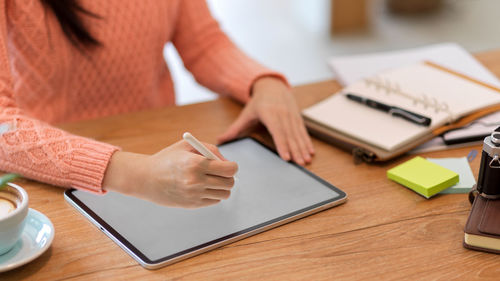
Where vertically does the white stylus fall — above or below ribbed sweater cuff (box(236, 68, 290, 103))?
above

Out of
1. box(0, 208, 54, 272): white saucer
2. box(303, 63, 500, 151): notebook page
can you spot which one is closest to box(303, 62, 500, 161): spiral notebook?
box(303, 63, 500, 151): notebook page

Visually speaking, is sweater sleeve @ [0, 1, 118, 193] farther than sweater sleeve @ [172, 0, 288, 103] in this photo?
No

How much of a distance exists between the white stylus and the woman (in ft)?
0.04

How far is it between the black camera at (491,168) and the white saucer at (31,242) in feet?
1.88

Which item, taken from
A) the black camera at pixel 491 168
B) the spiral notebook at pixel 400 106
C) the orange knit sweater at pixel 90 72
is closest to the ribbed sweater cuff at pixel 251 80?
the orange knit sweater at pixel 90 72

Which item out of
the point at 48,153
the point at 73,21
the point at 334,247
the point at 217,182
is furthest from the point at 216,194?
the point at 73,21

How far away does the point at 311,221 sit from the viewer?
0.86 meters

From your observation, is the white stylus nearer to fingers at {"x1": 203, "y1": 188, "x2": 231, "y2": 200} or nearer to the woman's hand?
fingers at {"x1": 203, "y1": 188, "x2": 231, "y2": 200}

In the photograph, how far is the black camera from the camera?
819 millimetres

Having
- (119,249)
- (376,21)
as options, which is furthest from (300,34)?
(119,249)

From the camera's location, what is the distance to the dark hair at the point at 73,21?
1.14 meters

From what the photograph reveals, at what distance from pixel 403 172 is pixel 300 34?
9.02 ft

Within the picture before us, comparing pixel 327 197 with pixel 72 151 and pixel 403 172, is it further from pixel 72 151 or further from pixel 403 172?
pixel 72 151

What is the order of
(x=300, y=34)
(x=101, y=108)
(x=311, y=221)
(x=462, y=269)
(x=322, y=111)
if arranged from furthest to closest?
1. (x=300, y=34)
2. (x=101, y=108)
3. (x=322, y=111)
4. (x=311, y=221)
5. (x=462, y=269)
